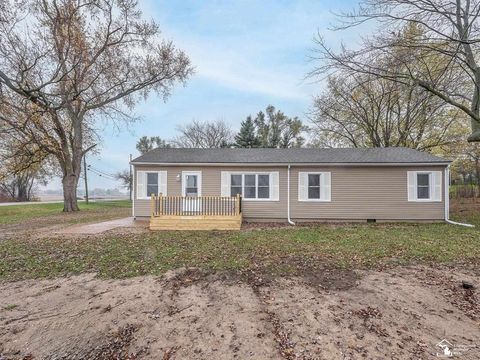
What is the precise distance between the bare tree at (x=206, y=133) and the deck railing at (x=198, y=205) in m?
26.9

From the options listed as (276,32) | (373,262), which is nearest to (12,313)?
(373,262)

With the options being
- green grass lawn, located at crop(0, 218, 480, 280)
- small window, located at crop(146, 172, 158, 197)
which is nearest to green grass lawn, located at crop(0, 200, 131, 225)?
small window, located at crop(146, 172, 158, 197)

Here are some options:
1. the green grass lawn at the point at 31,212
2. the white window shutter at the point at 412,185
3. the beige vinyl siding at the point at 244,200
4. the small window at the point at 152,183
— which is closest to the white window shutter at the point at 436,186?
the white window shutter at the point at 412,185

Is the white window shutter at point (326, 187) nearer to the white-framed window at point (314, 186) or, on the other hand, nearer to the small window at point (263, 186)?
the white-framed window at point (314, 186)

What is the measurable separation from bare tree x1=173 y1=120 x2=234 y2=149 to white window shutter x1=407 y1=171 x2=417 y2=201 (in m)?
28.1

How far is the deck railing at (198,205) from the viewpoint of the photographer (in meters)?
11.7

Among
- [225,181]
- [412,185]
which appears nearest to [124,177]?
[225,181]

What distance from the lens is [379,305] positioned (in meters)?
4.02

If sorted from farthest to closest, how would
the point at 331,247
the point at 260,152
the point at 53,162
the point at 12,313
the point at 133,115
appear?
1. the point at 53,162
2. the point at 133,115
3. the point at 260,152
4. the point at 331,247
5. the point at 12,313

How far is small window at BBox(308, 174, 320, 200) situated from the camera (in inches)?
503

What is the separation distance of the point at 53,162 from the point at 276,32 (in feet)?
64.7

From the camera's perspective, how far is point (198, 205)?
472 inches

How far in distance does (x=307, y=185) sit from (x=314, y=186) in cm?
32

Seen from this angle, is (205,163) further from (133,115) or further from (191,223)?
(133,115)
